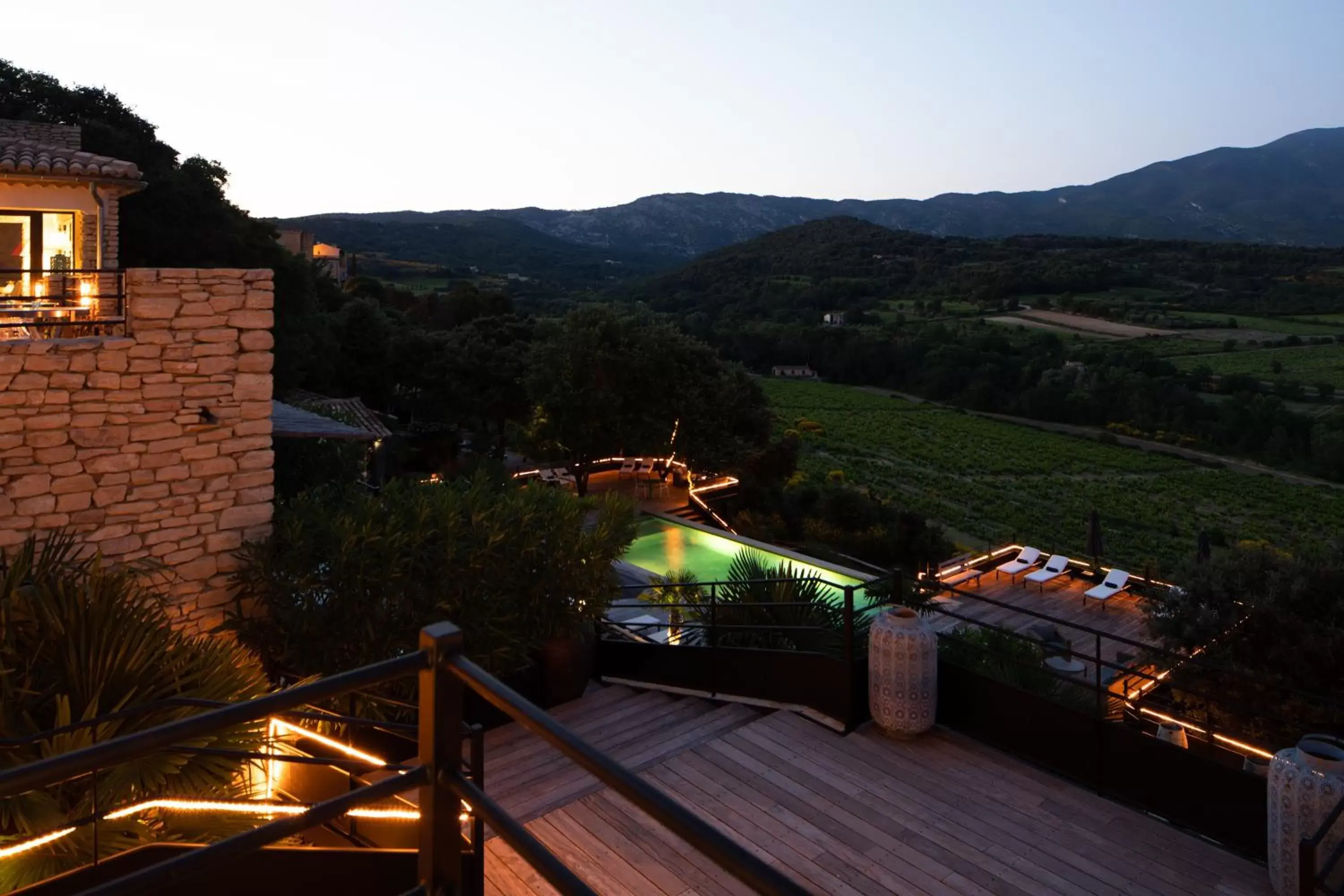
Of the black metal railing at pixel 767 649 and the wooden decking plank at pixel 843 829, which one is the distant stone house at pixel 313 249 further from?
the wooden decking plank at pixel 843 829

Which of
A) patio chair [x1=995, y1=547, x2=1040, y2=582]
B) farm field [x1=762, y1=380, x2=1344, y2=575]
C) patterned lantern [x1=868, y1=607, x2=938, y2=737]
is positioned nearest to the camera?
patterned lantern [x1=868, y1=607, x2=938, y2=737]

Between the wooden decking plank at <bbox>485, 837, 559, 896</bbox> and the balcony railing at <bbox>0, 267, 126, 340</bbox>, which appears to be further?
the balcony railing at <bbox>0, 267, 126, 340</bbox>

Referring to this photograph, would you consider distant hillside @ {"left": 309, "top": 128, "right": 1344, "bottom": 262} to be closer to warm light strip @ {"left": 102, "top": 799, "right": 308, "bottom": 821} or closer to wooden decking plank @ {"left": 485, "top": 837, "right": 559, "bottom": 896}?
wooden decking plank @ {"left": 485, "top": 837, "right": 559, "bottom": 896}

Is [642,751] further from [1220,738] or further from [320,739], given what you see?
[1220,738]

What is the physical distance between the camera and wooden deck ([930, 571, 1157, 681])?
12695 mm

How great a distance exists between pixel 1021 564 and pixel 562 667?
12337 millimetres

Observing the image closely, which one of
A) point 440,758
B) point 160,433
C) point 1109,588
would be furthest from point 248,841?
point 1109,588

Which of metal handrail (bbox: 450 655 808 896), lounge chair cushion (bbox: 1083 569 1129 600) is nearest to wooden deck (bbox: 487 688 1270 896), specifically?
metal handrail (bbox: 450 655 808 896)

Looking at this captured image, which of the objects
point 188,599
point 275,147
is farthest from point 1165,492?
point 275,147

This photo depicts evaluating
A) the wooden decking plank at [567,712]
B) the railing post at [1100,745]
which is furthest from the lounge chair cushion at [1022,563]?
the railing post at [1100,745]

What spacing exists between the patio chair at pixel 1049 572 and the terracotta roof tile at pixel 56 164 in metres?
15.0

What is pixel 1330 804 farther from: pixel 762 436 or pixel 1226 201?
pixel 1226 201

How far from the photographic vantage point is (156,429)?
6.40 meters

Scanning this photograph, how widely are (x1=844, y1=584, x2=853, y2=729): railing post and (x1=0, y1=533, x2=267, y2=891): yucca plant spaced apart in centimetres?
363
